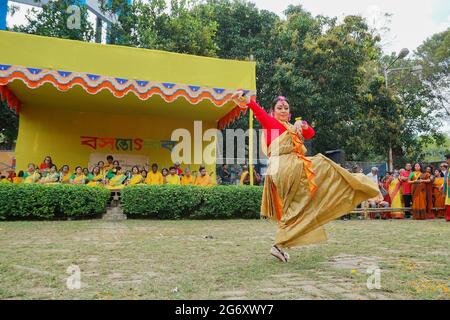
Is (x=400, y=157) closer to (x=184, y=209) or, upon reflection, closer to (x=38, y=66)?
(x=184, y=209)

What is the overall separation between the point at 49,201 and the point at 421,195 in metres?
10.1

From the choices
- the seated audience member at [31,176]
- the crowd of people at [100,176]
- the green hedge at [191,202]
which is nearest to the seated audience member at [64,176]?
the crowd of people at [100,176]

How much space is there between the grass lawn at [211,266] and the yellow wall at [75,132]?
6561 millimetres

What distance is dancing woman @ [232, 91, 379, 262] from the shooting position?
409cm

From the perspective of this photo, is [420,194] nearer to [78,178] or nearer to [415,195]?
[415,195]

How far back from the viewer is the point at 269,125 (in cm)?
443

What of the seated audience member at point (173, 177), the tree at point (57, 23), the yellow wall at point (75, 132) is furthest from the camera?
the tree at point (57, 23)

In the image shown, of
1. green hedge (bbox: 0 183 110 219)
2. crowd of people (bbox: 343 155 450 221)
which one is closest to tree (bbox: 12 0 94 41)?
green hedge (bbox: 0 183 110 219)

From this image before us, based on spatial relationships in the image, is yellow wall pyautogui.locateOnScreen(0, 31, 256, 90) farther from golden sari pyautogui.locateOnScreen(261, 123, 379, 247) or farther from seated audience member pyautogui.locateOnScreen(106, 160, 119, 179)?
golden sari pyautogui.locateOnScreen(261, 123, 379, 247)

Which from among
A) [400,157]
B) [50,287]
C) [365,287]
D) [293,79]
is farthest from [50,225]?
[400,157]

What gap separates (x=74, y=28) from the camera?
615 inches

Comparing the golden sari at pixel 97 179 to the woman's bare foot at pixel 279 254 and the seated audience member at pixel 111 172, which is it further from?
the woman's bare foot at pixel 279 254

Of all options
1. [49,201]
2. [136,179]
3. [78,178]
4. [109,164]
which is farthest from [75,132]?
[49,201]

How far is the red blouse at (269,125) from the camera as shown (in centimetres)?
437
